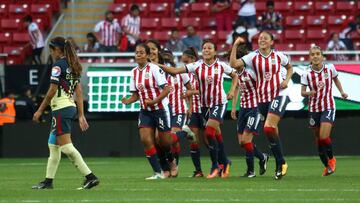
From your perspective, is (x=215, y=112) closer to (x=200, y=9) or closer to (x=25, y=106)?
(x=25, y=106)

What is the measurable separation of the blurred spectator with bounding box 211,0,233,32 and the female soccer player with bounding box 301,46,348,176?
11965 millimetres

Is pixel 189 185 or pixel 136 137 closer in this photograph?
pixel 189 185

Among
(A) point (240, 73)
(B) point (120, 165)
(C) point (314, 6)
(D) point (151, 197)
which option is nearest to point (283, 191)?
(D) point (151, 197)

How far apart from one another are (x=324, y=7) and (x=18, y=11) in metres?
8.94

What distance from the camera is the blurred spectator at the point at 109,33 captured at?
30.0 metres

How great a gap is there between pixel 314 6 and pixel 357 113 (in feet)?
15.6

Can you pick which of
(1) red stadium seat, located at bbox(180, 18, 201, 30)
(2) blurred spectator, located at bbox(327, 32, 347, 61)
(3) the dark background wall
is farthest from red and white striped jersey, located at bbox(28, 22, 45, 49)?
(2) blurred spectator, located at bbox(327, 32, 347, 61)

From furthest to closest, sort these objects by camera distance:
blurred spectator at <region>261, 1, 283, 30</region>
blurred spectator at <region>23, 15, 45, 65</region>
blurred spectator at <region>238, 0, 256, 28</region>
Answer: blurred spectator at <region>23, 15, 45, 65</region> → blurred spectator at <region>261, 1, 283, 30</region> → blurred spectator at <region>238, 0, 256, 28</region>

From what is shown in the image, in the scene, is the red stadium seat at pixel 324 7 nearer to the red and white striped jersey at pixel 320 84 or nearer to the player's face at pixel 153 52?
the red and white striped jersey at pixel 320 84

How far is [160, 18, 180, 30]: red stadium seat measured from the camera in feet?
103

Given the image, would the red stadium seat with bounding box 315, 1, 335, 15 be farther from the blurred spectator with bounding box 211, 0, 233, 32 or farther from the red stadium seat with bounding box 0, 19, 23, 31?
the red stadium seat with bounding box 0, 19, 23, 31

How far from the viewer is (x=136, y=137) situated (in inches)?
1080

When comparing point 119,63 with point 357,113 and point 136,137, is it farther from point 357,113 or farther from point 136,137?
point 357,113

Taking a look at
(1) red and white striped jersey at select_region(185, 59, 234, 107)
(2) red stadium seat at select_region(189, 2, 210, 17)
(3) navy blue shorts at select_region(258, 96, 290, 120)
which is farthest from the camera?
(2) red stadium seat at select_region(189, 2, 210, 17)
